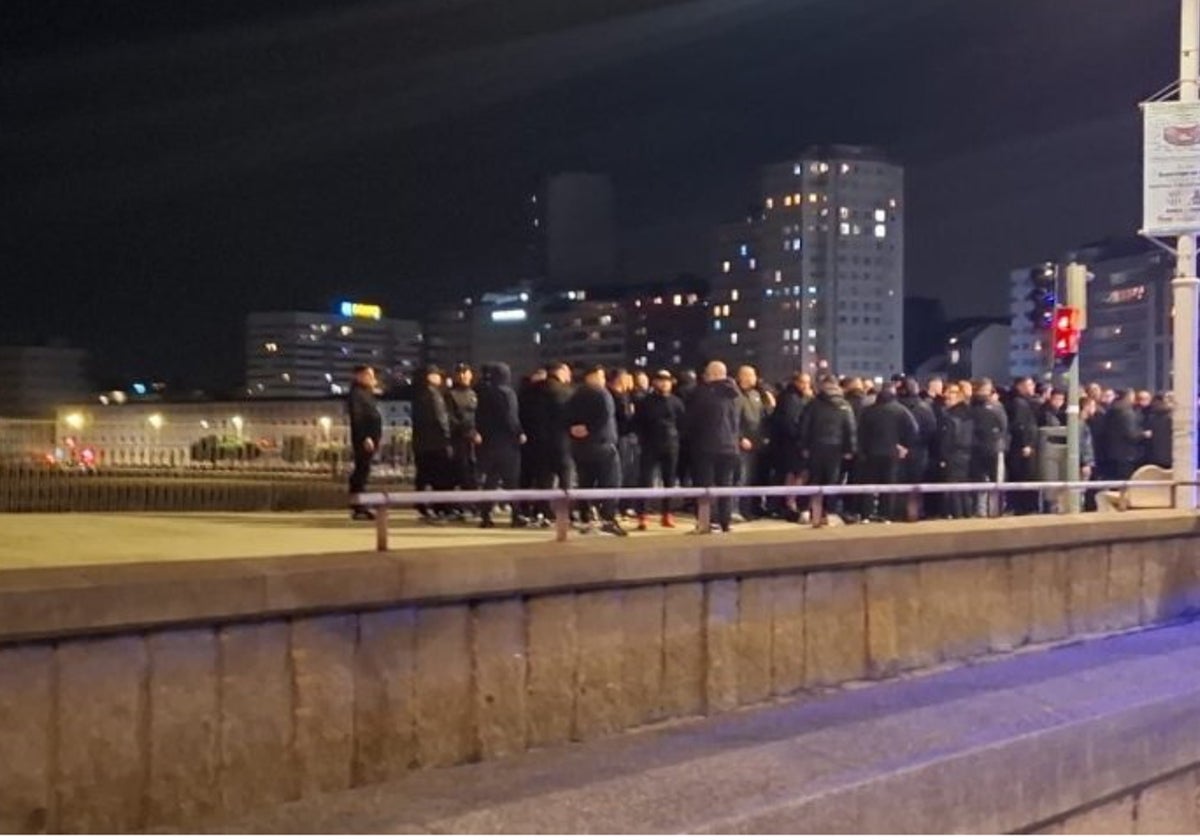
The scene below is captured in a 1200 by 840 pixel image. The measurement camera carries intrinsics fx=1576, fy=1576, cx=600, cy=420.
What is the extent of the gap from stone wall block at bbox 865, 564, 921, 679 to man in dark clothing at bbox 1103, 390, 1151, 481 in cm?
989

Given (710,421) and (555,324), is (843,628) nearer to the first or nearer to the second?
(710,421)

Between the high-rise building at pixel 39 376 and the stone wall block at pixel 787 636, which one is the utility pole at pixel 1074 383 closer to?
the stone wall block at pixel 787 636

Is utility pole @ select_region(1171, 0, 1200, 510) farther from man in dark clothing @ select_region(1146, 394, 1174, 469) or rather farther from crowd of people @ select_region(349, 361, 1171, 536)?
man in dark clothing @ select_region(1146, 394, 1174, 469)

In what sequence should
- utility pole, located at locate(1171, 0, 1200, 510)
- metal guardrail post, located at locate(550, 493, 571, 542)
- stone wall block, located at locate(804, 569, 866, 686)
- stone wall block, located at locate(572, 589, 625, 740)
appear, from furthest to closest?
utility pole, located at locate(1171, 0, 1200, 510) → stone wall block, located at locate(804, 569, 866, 686) → metal guardrail post, located at locate(550, 493, 571, 542) → stone wall block, located at locate(572, 589, 625, 740)

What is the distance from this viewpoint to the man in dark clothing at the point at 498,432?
14.9m

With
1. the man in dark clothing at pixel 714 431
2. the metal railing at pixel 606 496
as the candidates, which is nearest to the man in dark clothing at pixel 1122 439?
the metal railing at pixel 606 496

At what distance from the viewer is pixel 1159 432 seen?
20766 millimetres

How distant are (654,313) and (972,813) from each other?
109 metres

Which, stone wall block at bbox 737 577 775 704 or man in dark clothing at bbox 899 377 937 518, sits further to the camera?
man in dark clothing at bbox 899 377 937 518

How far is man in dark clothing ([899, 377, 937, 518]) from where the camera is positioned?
58.0 feet

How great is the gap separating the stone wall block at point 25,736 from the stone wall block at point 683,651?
12.8ft

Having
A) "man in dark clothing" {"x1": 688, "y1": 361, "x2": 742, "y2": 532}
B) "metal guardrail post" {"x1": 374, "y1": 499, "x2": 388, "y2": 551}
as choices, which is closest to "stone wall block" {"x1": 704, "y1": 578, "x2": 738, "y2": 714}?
"metal guardrail post" {"x1": 374, "y1": 499, "x2": 388, "y2": 551}

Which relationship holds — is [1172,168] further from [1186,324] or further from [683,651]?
[683,651]

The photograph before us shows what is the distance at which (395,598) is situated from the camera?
777 centimetres
